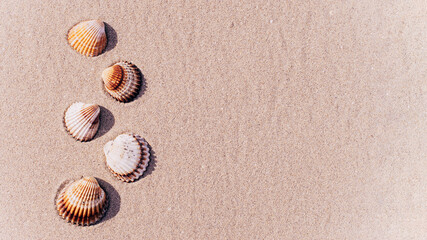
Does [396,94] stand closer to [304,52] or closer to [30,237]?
[304,52]

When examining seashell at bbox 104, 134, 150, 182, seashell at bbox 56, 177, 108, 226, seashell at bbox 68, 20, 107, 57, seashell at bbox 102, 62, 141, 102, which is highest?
seashell at bbox 68, 20, 107, 57

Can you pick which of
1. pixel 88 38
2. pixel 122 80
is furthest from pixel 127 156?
pixel 88 38

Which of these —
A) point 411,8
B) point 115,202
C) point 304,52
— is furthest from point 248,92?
point 411,8

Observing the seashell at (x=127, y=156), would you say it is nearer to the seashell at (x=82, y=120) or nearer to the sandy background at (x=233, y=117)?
the sandy background at (x=233, y=117)

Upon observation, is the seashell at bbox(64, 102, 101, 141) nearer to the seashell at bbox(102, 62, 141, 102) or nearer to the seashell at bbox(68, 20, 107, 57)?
the seashell at bbox(102, 62, 141, 102)

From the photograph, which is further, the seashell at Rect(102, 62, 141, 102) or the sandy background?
the sandy background

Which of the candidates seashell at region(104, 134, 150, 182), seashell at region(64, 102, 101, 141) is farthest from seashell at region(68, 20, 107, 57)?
seashell at region(104, 134, 150, 182)

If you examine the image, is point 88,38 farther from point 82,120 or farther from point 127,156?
point 127,156
